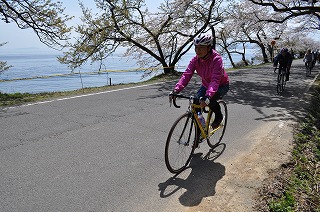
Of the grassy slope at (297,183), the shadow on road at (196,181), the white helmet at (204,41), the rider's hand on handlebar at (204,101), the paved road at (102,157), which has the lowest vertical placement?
the grassy slope at (297,183)

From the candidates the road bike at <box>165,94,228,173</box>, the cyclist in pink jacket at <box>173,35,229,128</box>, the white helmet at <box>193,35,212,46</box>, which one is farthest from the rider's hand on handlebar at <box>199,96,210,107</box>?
the white helmet at <box>193,35,212,46</box>

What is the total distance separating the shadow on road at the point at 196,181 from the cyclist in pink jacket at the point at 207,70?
0.96 metres

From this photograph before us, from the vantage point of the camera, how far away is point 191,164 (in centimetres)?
442

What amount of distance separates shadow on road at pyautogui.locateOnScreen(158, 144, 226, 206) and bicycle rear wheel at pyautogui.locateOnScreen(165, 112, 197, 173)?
15 cm

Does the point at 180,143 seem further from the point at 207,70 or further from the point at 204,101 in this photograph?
the point at 207,70

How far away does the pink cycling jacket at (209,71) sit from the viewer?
3.93m

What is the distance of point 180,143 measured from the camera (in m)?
4.11

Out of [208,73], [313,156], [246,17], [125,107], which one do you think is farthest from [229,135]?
[246,17]

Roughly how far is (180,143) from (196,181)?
631 mm

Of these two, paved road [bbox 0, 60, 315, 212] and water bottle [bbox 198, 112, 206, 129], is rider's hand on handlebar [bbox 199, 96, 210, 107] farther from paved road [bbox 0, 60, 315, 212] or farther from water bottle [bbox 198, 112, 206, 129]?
paved road [bbox 0, 60, 315, 212]

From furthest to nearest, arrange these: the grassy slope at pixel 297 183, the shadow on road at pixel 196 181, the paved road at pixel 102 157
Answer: the shadow on road at pixel 196 181
the paved road at pixel 102 157
the grassy slope at pixel 297 183

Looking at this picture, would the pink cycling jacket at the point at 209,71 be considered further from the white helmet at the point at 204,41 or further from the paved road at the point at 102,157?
the paved road at the point at 102,157

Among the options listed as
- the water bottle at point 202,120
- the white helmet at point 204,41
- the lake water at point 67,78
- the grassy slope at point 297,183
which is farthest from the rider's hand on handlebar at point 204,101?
the lake water at point 67,78

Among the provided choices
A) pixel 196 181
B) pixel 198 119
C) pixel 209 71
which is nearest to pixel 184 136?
pixel 198 119
